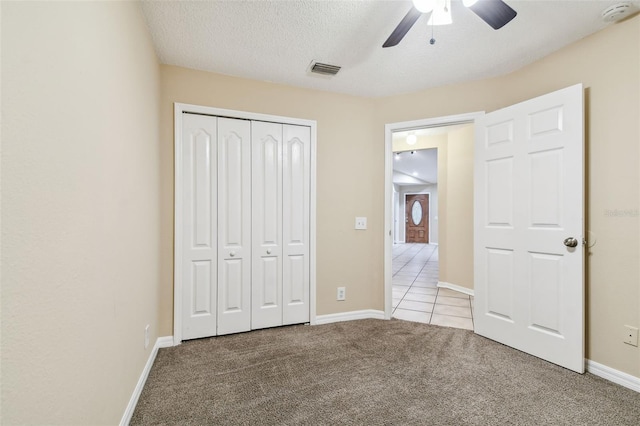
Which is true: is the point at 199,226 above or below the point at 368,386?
above

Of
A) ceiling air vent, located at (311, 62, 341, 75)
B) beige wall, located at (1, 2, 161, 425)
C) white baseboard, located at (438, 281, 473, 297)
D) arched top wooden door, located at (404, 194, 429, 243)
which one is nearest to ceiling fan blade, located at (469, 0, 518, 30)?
ceiling air vent, located at (311, 62, 341, 75)

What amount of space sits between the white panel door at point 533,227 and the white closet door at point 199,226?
2498mm

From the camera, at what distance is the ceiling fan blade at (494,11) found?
4.77 feet

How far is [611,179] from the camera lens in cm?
207

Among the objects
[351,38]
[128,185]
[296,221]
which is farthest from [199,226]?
[351,38]

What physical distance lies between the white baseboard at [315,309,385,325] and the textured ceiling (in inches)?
94.7

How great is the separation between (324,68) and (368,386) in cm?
252

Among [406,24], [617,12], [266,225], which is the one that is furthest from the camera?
[266,225]

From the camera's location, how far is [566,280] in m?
2.18

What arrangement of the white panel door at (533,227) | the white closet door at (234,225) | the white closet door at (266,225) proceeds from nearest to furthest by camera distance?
the white panel door at (533,227) → the white closet door at (234,225) → the white closet door at (266,225)

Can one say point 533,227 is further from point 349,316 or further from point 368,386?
Answer: point 349,316

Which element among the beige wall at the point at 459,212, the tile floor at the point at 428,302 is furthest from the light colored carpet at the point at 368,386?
the beige wall at the point at 459,212

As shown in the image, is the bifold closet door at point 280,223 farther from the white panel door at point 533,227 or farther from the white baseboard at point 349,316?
the white panel door at point 533,227

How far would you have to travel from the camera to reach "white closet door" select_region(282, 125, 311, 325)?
300 centimetres
